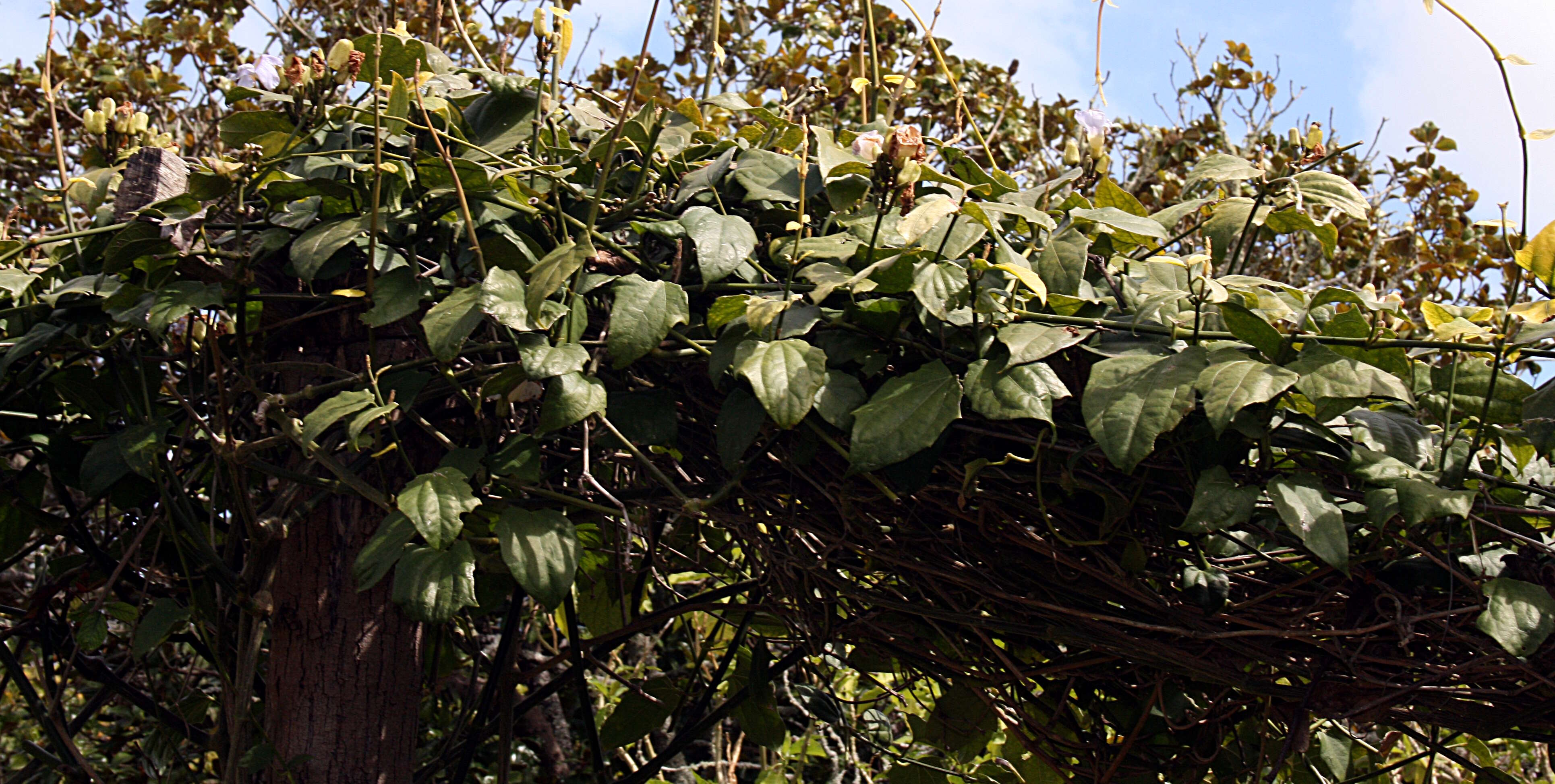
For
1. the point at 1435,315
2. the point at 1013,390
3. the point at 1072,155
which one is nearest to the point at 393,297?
the point at 1013,390

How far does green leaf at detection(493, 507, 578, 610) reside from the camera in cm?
84

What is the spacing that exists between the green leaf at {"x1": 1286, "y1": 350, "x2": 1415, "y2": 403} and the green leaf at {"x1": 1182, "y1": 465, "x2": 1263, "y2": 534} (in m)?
0.08

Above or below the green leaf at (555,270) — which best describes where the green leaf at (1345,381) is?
below

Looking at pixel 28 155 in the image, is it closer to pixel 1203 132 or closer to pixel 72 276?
pixel 72 276

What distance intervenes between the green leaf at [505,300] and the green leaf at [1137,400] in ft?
1.38

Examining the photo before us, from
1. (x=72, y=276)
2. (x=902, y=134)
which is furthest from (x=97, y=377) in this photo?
(x=902, y=134)

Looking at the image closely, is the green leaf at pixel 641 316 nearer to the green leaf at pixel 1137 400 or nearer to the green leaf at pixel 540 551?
the green leaf at pixel 540 551

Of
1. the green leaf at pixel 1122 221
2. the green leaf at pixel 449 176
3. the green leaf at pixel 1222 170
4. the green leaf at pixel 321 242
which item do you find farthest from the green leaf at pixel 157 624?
the green leaf at pixel 1222 170

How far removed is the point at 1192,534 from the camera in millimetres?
818

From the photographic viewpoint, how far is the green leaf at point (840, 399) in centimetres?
80

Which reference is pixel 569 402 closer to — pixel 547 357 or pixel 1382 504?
pixel 547 357

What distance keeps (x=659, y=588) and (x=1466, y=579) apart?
1541mm

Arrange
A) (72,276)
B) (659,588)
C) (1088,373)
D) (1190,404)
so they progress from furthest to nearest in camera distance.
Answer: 1. (659,588)
2. (72,276)
3. (1088,373)
4. (1190,404)

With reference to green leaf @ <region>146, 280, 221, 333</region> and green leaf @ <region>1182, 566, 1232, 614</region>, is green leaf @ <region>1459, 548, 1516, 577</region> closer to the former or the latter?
green leaf @ <region>1182, 566, 1232, 614</region>
